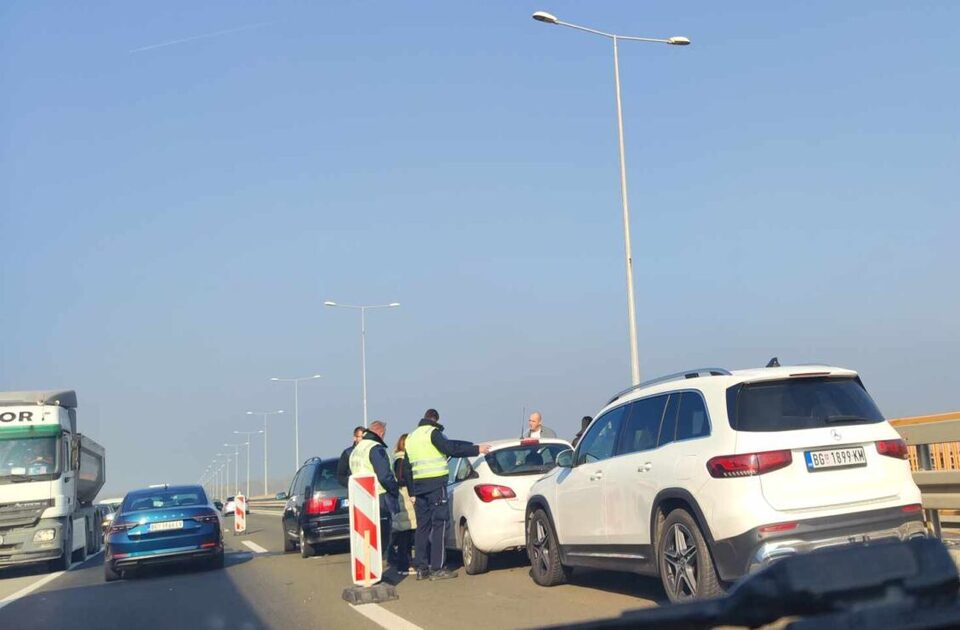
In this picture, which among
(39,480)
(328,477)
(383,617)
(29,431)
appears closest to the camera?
(383,617)

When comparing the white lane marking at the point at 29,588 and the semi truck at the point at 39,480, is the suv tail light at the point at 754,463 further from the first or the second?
the semi truck at the point at 39,480

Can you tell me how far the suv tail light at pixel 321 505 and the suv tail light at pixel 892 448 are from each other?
10.6 meters

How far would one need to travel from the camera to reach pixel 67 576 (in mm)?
17953

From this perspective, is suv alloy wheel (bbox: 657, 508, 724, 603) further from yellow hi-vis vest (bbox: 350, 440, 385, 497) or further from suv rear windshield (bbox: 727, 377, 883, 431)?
yellow hi-vis vest (bbox: 350, 440, 385, 497)

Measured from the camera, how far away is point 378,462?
12.3 m

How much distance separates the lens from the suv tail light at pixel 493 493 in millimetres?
11617

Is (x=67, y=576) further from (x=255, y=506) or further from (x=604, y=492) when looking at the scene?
(x=255, y=506)

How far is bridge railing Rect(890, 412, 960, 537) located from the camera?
9070 mm

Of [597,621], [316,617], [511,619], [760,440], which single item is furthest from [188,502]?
[597,621]

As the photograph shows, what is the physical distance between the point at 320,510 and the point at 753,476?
10448mm

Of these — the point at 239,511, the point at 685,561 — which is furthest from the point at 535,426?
the point at 239,511

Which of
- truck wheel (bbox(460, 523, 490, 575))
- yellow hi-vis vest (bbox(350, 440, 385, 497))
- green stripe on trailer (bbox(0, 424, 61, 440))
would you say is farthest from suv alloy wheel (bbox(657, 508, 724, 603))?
green stripe on trailer (bbox(0, 424, 61, 440))

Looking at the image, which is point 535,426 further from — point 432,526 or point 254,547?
point 254,547

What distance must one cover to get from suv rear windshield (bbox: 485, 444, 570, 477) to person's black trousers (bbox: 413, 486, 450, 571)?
0.70 metres
